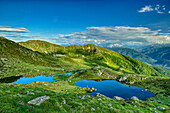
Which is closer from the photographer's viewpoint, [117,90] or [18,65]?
[117,90]

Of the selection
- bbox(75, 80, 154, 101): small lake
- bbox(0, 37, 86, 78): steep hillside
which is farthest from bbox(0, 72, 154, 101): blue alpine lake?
bbox(0, 37, 86, 78): steep hillside

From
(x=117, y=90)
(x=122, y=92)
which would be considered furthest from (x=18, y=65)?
(x=122, y=92)

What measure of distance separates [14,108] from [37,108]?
3452 mm

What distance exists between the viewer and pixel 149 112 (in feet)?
81.5

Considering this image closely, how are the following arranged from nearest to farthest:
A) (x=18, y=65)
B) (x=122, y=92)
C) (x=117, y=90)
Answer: (x=122, y=92), (x=117, y=90), (x=18, y=65)

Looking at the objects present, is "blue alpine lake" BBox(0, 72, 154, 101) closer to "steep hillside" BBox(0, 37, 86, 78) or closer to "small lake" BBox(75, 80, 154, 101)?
"small lake" BBox(75, 80, 154, 101)

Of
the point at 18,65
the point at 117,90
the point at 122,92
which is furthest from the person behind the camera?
the point at 18,65

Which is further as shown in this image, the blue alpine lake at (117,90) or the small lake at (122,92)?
the blue alpine lake at (117,90)

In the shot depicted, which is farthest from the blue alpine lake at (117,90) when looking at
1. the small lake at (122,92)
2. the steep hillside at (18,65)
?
the steep hillside at (18,65)

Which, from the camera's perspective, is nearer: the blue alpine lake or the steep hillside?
the blue alpine lake

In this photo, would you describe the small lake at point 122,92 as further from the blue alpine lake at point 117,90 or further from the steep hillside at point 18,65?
the steep hillside at point 18,65

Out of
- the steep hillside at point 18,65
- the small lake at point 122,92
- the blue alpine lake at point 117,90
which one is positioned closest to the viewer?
the small lake at point 122,92

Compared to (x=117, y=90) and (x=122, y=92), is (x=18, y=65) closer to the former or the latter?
(x=117, y=90)

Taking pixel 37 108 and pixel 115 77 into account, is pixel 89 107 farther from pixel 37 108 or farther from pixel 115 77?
pixel 115 77
